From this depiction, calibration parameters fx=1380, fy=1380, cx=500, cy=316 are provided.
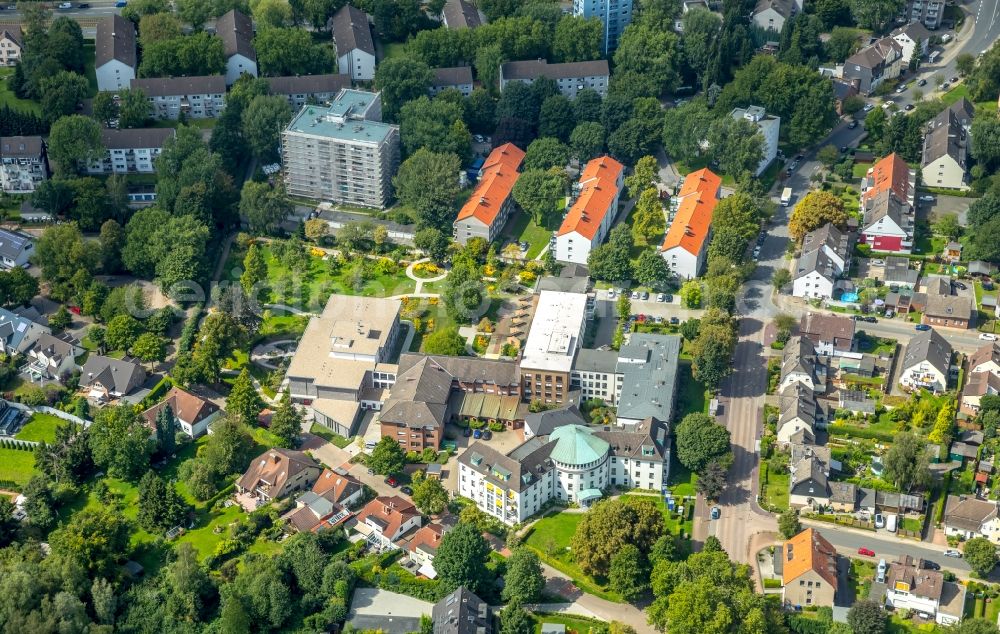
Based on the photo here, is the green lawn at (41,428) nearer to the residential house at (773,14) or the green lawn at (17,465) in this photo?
the green lawn at (17,465)

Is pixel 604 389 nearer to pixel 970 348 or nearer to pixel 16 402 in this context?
pixel 970 348

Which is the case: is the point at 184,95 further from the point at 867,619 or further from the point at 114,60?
the point at 867,619

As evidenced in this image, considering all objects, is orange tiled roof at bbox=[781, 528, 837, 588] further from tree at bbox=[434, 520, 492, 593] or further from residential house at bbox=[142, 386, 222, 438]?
residential house at bbox=[142, 386, 222, 438]

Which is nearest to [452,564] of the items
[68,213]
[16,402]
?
[16,402]

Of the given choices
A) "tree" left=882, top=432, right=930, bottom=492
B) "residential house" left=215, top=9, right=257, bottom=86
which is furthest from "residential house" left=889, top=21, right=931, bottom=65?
"residential house" left=215, top=9, right=257, bottom=86

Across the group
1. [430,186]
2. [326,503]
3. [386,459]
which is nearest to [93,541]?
[326,503]

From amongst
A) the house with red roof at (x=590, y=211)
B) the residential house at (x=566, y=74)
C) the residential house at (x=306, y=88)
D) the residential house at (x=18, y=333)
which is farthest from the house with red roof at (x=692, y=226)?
the residential house at (x=18, y=333)
